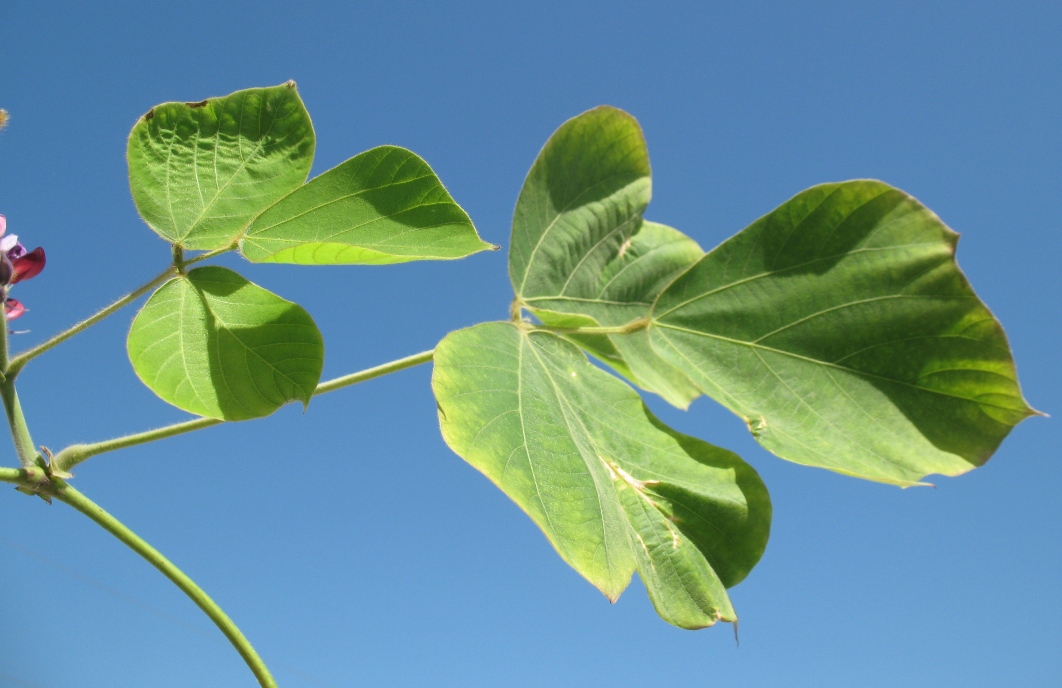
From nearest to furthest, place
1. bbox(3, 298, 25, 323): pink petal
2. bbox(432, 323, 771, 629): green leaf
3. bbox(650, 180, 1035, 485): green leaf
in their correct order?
bbox(432, 323, 771, 629): green leaf
bbox(650, 180, 1035, 485): green leaf
bbox(3, 298, 25, 323): pink petal

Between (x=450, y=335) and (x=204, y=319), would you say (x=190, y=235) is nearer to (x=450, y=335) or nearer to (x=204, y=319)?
(x=204, y=319)

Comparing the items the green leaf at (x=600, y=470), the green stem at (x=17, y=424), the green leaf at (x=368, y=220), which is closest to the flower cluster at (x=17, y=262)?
the green stem at (x=17, y=424)

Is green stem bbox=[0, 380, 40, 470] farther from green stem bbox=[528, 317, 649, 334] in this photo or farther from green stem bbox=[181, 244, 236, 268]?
green stem bbox=[528, 317, 649, 334]

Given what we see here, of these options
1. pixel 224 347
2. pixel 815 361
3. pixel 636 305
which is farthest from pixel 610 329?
pixel 224 347

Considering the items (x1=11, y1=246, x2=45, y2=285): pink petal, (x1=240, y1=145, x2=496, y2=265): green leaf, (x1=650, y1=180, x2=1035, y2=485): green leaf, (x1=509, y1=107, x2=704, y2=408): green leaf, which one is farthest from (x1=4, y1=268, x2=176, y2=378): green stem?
(x1=650, y1=180, x2=1035, y2=485): green leaf

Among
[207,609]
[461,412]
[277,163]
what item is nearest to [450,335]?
[461,412]

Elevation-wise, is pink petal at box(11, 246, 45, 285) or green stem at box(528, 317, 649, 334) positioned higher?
pink petal at box(11, 246, 45, 285)

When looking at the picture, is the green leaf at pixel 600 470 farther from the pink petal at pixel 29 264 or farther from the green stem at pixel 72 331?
the pink petal at pixel 29 264
